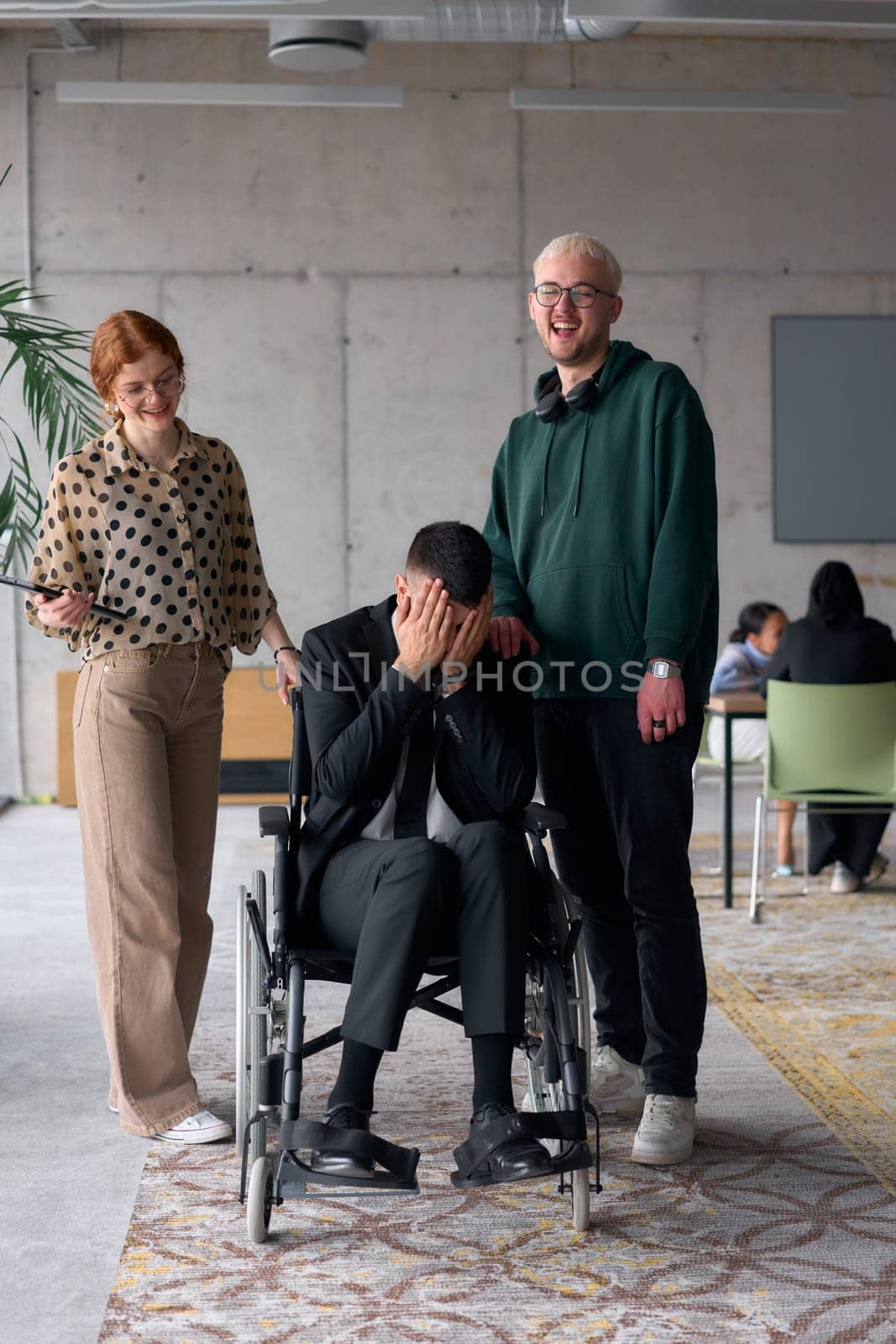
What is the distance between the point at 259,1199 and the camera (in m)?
2.19

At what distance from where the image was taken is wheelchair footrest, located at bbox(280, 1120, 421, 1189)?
2.03 meters

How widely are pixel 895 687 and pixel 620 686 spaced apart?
8.33 feet

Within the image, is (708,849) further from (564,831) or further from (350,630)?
(350,630)

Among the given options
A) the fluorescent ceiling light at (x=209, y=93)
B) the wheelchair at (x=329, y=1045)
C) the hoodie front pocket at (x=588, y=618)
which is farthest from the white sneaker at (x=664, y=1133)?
the fluorescent ceiling light at (x=209, y=93)

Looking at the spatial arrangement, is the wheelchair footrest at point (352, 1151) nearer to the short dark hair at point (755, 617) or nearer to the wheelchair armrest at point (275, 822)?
the wheelchair armrest at point (275, 822)

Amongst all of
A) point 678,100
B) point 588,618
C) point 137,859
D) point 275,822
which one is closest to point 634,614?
point 588,618

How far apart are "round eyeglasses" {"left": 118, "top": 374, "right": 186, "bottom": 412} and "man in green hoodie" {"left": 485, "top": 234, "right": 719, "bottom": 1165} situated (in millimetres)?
689

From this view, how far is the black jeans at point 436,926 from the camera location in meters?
2.16

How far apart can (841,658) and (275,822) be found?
317 centimetres

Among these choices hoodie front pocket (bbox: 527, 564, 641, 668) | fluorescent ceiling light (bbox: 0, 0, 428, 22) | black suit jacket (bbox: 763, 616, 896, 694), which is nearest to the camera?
hoodie front pocket (bbox: 527, 564, 641, 668)

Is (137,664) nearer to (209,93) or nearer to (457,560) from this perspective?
(457,560)

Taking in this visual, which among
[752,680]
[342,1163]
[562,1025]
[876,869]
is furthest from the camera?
[752,680]

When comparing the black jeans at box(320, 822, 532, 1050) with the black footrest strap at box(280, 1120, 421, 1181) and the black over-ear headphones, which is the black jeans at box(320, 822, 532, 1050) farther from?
the black over-ear headphones

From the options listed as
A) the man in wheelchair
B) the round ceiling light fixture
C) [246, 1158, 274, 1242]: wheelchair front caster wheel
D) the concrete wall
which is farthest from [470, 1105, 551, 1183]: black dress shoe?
the concrete wall
